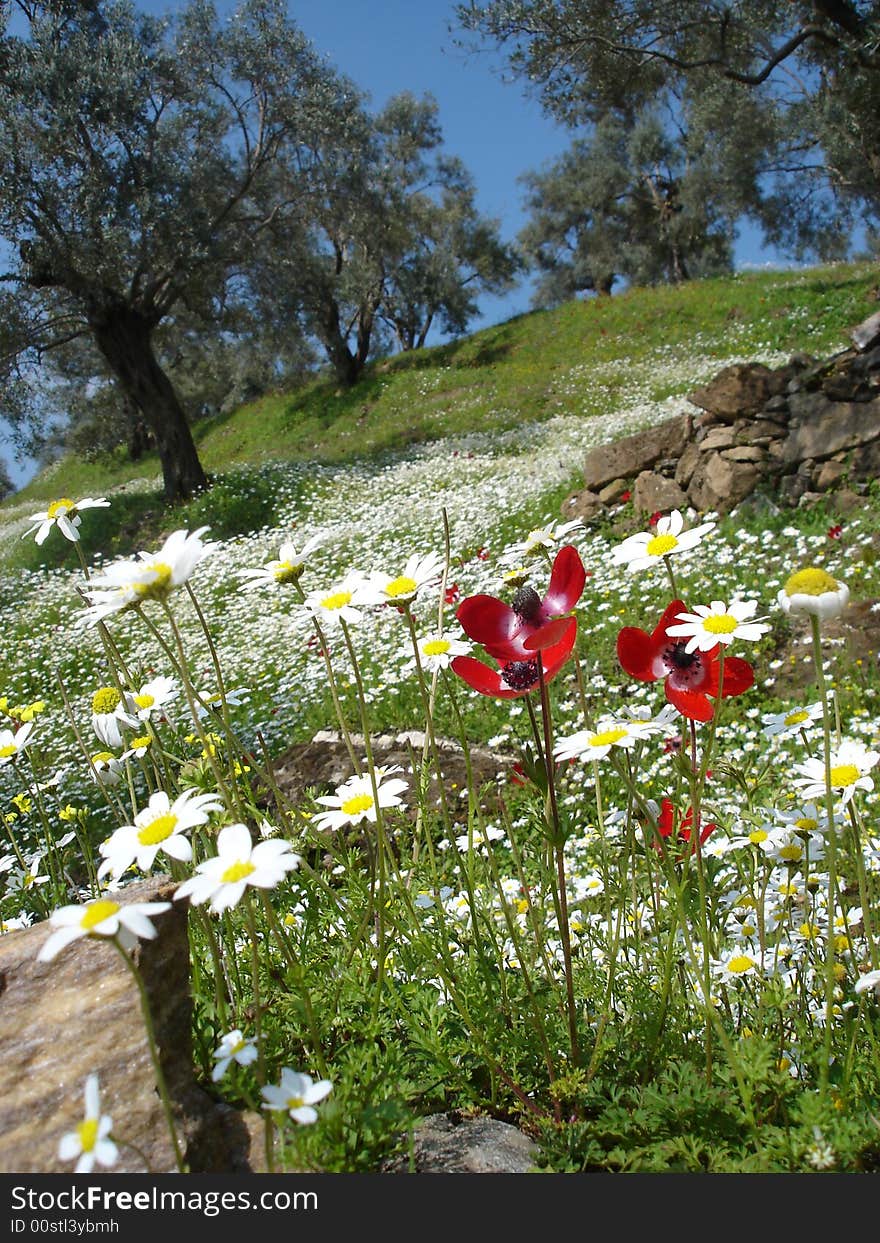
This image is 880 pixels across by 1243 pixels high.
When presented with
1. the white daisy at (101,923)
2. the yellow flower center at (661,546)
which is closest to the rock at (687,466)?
the yellow flower center at (661,546)

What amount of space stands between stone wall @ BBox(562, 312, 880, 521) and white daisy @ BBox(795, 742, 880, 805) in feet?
20.6

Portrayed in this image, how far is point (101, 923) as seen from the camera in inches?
40.0

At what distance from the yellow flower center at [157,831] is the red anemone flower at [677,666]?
913 millimetres

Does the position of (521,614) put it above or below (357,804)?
above

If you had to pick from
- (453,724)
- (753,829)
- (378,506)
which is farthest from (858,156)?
(753,829)

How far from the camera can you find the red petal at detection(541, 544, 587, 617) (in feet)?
5.28

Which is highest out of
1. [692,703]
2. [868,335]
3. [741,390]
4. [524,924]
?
[868,335]

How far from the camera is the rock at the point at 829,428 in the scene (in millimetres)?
7703

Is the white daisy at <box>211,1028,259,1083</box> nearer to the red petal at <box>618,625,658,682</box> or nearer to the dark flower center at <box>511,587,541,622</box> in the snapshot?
the dark flower center at <box>511,587,541,622</box>

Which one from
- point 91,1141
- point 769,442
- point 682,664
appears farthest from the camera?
point 769,442

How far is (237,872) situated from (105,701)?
47.8 inches

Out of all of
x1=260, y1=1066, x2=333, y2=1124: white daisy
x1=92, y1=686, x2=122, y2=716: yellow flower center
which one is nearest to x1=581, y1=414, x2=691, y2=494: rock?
x1=92, y1=686, x2=122, y2=716: yellow flower center

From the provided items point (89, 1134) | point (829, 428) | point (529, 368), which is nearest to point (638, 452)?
point (829, 428)

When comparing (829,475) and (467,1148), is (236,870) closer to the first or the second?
(467,1148)
